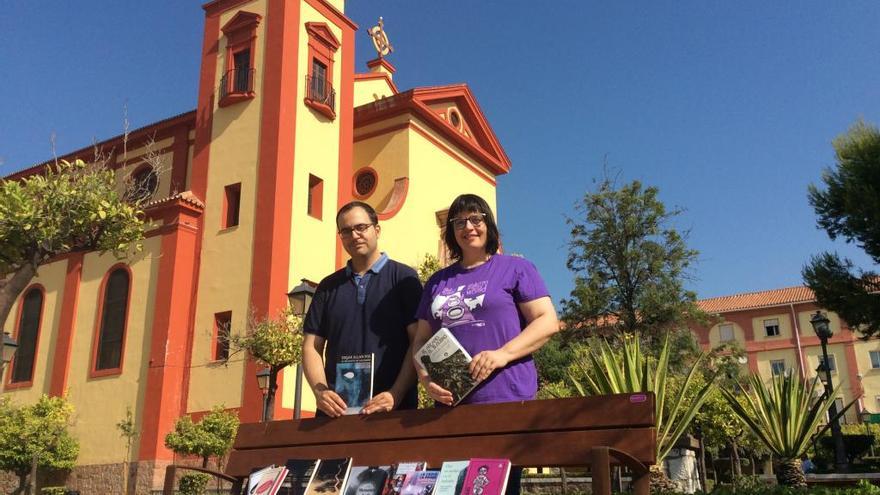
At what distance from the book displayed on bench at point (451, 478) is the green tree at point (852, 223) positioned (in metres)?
19.9

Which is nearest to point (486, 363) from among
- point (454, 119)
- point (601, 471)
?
point (601, 471)

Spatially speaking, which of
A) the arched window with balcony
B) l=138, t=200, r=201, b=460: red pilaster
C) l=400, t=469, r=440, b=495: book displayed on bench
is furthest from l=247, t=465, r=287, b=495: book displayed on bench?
the arched window with balcony

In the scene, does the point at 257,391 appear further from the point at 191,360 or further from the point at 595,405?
the point at 595,405

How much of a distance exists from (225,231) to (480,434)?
16.6 metres

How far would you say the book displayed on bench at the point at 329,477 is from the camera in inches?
118

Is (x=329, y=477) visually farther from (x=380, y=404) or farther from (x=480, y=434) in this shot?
(x=480, y=434)

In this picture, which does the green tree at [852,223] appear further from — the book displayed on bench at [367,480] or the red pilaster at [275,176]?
the book displayed on bench at [367,480]

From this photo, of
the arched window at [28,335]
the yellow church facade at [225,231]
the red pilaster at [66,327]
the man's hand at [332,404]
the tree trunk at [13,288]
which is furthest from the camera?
the arched window at [28,335]

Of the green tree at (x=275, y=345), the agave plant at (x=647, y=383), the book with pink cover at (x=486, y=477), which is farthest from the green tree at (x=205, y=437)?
the book with pink cover at (x=486, y=477)

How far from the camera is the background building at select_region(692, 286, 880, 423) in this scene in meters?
45.5

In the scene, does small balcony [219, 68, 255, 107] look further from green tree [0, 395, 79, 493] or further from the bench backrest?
the bench backrest

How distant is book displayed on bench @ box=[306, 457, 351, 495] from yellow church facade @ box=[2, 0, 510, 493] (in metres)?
13.5

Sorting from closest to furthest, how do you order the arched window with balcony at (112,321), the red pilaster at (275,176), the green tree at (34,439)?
the green tree at (34,439) < the red pilaster at (275,176) < the arched window with balcony at (112,321)

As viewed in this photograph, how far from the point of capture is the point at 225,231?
60.0 ft
